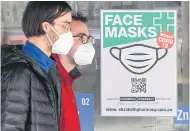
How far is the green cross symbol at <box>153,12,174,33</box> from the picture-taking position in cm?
258

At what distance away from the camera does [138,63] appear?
103 inches

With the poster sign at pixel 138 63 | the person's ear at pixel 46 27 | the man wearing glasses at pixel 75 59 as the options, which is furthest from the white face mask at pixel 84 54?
the person's ear at pixel 46 27

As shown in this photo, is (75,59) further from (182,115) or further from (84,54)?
(182,115)

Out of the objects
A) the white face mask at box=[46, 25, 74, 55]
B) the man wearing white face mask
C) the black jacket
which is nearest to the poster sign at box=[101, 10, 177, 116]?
the white face mask at box=[46, 25, 74, 55]

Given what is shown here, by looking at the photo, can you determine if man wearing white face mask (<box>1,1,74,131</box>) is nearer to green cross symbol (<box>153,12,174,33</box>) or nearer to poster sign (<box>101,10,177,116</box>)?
poster sign (<box>101,10,177,116</box>)

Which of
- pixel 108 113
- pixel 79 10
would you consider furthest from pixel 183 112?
pixel 79 10

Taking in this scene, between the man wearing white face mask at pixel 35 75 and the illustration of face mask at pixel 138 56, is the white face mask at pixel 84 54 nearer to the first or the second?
the illustration of face mask at pixel 138 56

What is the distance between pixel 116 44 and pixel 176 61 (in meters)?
0.38

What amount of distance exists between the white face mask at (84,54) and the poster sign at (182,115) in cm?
64

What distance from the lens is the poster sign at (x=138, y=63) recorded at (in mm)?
2584

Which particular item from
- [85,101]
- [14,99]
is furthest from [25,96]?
[85,101]

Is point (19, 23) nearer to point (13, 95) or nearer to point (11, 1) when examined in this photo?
point (11, 1)

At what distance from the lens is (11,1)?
2547 mm

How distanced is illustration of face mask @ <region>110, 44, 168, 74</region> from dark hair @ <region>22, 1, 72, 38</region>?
0.65 metres
